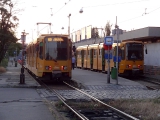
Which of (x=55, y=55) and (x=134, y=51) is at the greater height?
(x=134, y=51)

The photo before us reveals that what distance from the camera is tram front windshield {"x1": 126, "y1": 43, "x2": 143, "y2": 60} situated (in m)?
32.5

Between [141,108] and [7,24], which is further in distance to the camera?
[7,24]

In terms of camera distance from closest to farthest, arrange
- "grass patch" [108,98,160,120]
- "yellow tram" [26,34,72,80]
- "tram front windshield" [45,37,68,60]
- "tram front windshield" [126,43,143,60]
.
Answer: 1. "grass patch" [108,98,160,120]
2. "yellow tram" [26,34,72,80]
3. "tram front windshield" [45,37,68,60]
4. "tram front windshield" [126,43,143,60]

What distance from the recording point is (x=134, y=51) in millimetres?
32625

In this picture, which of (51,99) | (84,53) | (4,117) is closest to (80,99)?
(51,99)

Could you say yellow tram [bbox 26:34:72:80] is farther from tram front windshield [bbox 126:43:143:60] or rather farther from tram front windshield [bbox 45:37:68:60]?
tram front windshield [bbox 126:43:143:60]

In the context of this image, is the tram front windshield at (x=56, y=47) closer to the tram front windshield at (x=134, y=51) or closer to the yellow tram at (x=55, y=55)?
the yellow tram at (x=55, y=55)

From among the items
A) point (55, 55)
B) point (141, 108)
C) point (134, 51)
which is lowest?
point (141, 108)

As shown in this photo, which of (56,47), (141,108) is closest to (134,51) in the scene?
(56,47)

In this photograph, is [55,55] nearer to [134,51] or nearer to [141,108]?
[134,51]

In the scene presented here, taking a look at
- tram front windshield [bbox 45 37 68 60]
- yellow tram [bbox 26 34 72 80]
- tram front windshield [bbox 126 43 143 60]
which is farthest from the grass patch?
tram front windshield [bbox 126 43 143 60]

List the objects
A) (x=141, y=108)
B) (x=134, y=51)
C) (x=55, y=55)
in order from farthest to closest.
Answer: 1. (x=134, y=51)
2. (x=55, y=55)
3. (x=141, y=108)

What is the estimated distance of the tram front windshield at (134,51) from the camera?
3247 cm

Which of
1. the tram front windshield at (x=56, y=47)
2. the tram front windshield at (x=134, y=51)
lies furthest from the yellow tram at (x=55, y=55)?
the tram front windshield at (x=134, y=51)
